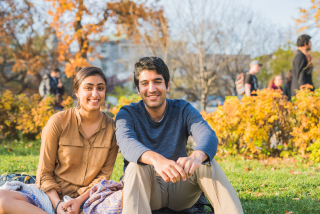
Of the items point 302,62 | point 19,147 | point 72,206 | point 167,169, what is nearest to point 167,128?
point 167,169

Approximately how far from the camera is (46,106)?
6805mm

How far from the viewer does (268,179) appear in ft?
13.0

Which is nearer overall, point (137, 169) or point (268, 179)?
point (137, 169)

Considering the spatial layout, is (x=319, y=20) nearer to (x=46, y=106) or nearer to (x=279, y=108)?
(x=279, y=108)

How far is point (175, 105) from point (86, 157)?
96 centimetres

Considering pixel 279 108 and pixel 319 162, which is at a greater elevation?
pixel 279 108

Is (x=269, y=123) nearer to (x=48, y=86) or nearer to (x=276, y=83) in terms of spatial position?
(x=276, y=83)

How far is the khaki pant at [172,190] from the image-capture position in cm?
197

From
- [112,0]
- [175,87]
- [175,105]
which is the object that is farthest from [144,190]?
[175,87]

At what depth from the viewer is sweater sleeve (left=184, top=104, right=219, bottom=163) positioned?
2.18 m

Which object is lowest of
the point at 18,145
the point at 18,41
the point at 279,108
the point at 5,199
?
the point at 18,145

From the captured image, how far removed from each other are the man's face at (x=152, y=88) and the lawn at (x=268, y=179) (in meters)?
1.58

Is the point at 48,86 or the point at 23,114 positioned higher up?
the point at 48,86

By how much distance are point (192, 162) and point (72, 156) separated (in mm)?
1121
